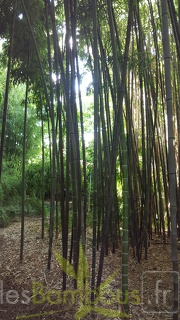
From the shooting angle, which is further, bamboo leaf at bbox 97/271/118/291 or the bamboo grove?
bamboo leaf at bbox 97/271/118/291

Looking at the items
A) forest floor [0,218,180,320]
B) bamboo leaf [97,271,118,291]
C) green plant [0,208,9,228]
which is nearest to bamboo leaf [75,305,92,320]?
forest floor [0,218,180,320]

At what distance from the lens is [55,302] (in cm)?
196

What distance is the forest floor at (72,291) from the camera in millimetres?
1828

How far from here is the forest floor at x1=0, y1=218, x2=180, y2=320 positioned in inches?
72.0

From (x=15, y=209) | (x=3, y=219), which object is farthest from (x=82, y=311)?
(x=15, y=209)

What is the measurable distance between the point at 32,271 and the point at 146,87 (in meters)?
1.93

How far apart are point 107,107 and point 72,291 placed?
158 cm

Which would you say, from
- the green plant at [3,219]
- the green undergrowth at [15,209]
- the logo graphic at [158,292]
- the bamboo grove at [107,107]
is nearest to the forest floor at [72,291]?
the logo graphic at [158,292]

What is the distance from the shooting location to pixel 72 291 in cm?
206

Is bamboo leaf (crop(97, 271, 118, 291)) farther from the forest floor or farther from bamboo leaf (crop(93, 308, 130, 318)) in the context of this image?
bamboo leaf (crop(93, 308, 130, 318))

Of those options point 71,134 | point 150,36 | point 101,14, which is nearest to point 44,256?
point 71,134

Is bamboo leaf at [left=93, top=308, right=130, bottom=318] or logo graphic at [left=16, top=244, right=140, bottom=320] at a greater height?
logo graphic at [left=16, top=244, right=140, bottom=320]

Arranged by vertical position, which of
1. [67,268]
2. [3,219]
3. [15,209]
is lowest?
[67,268]

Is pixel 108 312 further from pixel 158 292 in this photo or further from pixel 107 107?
pixel 107 107
